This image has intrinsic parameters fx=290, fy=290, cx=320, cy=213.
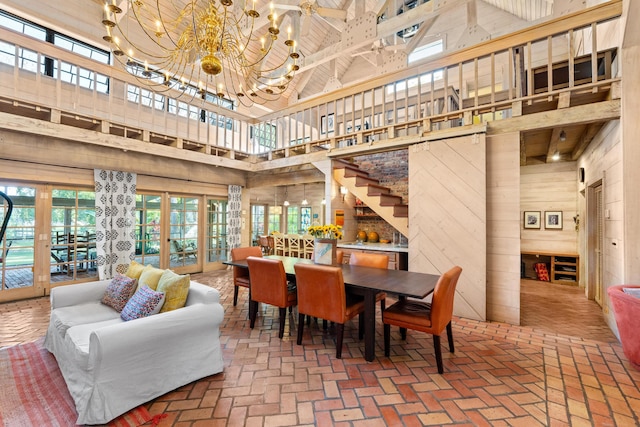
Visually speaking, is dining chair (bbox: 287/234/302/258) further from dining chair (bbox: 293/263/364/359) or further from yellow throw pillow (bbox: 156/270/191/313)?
yellow throw pillow (bbox: 156/270/191/313)

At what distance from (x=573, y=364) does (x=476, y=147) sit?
246 cm

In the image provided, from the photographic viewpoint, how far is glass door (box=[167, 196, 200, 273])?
6.06 meters

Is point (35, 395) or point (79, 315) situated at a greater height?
point (79, 315)

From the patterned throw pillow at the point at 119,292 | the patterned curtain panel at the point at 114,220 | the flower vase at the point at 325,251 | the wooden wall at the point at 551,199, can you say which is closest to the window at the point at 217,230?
the patterned curtain panel at the point at 114,220

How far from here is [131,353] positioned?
6.39 feet

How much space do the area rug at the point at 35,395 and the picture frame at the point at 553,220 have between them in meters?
7.23

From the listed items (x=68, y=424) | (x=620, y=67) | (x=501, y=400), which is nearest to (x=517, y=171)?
(x=620, y=67)

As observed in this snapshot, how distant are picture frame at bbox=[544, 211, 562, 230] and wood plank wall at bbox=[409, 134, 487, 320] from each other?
11.7 ft

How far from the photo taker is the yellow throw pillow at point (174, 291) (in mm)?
2523

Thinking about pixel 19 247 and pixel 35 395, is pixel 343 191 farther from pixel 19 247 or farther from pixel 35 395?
pixel 19 247

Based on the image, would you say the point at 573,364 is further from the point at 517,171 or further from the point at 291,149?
the point at 291,149

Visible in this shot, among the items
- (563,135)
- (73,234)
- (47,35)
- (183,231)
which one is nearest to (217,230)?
(183,231)

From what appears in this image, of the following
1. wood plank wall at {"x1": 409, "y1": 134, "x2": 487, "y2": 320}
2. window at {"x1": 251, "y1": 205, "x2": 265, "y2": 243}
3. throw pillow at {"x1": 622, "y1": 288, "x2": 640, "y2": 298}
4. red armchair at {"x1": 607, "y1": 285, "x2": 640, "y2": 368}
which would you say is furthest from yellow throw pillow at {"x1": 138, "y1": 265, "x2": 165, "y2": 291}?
window at {"x1": 251, "y1": 205, "x2": 265, "y2": 243}

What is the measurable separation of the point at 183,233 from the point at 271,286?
A: 3.89 meters
